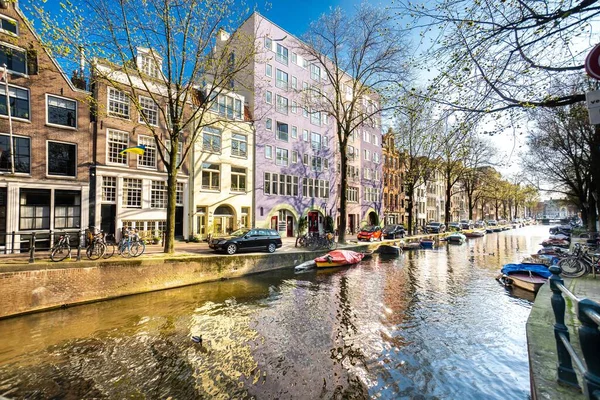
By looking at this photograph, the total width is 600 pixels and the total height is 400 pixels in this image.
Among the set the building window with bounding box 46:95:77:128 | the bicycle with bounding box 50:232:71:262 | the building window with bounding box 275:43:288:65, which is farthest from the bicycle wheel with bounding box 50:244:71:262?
the building window with bounding box 275:43:288:65

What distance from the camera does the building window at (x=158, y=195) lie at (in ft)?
71.1

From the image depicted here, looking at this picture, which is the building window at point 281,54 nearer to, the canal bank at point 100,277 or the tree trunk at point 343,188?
the tree trunk at point 343,188

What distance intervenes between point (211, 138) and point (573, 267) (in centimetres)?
2495

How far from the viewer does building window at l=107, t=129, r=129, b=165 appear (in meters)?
19.8

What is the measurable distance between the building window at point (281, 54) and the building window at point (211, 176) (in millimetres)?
15004

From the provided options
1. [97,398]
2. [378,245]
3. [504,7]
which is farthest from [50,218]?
[378,245]

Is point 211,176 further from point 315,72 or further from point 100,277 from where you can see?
point 315,72

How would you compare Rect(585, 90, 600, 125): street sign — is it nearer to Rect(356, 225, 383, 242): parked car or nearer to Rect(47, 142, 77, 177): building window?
Rect(47, 142, 77, 177): building window

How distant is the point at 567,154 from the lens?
91.4 ft

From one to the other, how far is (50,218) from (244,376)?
1748cm

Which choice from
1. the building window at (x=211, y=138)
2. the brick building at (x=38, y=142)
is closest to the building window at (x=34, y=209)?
the brick building at (x=38, y=142)

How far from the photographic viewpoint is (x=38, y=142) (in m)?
16.9

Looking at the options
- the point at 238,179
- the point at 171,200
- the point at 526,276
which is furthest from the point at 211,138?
the point at 526,276

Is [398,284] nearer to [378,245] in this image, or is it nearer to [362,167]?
[378,245]
